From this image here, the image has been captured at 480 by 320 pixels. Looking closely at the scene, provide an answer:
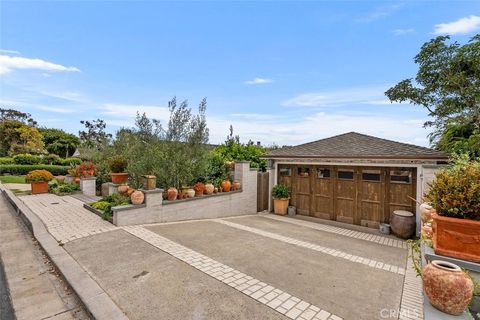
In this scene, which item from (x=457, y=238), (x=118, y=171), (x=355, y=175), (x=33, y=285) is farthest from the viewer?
(x=118, y=171)

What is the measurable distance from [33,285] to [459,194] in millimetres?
6030

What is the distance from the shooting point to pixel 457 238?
2688 millimetres

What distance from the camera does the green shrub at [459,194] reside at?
8.70ft

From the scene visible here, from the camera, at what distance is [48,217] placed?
7328 mm

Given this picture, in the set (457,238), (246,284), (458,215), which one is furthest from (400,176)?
(246,284)

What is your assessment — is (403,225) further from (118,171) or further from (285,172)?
(118,171)

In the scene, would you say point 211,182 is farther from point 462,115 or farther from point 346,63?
point 462,115

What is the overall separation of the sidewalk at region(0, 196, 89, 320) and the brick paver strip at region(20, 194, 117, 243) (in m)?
0.58

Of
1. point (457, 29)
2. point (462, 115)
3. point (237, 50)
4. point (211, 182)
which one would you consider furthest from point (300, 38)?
point (462, 115)

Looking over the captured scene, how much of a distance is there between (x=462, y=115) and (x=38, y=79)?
2100 cm

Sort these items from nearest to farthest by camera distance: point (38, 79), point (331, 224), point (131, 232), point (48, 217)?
point (131, 232) < point (48, 217) < point (331, 224) < point (38, 79)

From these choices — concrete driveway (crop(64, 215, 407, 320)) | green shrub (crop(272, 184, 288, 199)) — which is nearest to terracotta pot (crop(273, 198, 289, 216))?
green shrub (crop(272, 184, 288, 199))

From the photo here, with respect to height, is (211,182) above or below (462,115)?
below

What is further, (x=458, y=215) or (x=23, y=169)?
(x=23, y=169)
